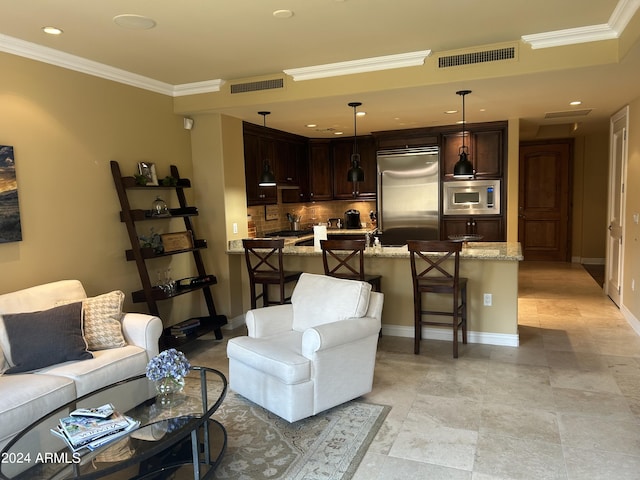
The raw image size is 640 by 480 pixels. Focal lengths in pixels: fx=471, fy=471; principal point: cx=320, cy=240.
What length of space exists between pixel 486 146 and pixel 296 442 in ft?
16.4

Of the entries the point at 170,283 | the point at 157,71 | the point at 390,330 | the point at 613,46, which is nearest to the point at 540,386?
the point at 390,330

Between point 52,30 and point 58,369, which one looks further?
point 52,30

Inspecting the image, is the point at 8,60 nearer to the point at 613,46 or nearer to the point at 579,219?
the point at 613,46

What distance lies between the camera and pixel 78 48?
11.9ft

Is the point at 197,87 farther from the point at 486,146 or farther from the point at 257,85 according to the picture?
the point at 486,146

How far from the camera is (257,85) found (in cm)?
457

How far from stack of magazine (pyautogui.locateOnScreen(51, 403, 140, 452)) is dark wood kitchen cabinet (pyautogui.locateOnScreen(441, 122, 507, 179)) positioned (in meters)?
5.55

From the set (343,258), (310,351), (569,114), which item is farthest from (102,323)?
(569,114)

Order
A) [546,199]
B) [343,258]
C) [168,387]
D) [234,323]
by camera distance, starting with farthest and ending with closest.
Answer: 1. [546,199]
2. [234,323]
3. [343,258]
4. [168,387]

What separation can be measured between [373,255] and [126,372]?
2.42 meters

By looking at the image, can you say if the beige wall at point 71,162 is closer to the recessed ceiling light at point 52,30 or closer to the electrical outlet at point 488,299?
the recessed ceiling light at point 52,30

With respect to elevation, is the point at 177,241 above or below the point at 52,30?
below

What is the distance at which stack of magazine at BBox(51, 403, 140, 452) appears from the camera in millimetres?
2123

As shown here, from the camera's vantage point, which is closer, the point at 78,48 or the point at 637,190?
the point at 78,48
